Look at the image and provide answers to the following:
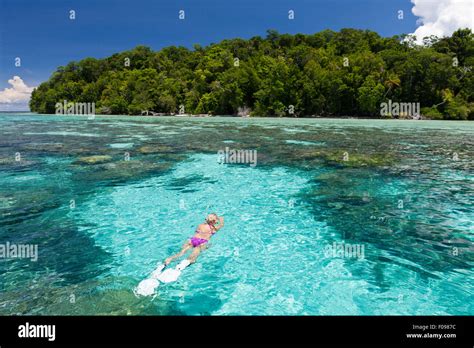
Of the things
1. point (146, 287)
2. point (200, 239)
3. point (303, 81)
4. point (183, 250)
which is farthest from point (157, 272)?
point (303, 81)

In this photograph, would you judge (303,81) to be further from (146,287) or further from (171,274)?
→ (146,287)

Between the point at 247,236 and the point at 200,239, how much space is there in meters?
1.55

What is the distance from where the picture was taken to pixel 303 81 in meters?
88.7

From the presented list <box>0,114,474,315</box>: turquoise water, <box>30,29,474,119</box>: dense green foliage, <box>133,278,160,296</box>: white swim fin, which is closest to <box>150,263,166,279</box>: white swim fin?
<box>133,278,160,296</box>: white swim fin

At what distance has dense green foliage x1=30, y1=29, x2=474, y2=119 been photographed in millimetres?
78750

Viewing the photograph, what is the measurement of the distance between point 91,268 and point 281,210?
6.53 meters

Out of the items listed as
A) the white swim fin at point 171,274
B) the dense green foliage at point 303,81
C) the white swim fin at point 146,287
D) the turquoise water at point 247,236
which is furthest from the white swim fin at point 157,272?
the dense green foliage at point 303,81

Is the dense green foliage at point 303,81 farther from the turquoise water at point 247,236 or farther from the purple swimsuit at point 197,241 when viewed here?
the purple swimsuit at point 197,241

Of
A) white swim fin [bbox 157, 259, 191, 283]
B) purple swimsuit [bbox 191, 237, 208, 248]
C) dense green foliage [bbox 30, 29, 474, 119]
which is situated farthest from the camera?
dense green foliage [bbox 30, 29, 474, 119]

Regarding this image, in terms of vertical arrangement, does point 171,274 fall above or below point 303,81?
below

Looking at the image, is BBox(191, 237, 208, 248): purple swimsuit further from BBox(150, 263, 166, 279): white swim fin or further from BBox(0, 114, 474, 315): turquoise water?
BBox(150, 263, 166, 279): white swim fin

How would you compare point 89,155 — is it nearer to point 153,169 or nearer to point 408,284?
point 153,169

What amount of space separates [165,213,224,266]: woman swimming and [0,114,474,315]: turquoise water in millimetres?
251

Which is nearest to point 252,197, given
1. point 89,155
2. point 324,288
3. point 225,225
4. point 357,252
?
point 225,225
